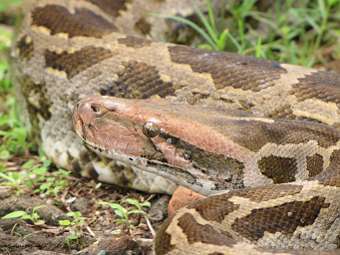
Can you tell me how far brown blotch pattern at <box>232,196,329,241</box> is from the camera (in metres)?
4.53

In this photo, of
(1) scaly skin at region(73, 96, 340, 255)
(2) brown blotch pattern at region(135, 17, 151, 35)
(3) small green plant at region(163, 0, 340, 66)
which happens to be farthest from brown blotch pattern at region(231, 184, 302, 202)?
(2) brown blotch pattern at region(135, 17, 151, 35)

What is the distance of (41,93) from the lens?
718 cm

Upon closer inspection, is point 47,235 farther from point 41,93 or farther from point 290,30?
point 290,30

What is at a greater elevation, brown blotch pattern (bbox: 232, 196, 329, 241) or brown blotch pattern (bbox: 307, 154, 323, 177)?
brown blotch pattern (bbox: 307, 154, 323, 177)

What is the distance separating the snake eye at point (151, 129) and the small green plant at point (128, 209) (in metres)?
1.07

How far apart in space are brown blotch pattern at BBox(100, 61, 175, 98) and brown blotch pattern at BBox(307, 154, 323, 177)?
5.70 ft

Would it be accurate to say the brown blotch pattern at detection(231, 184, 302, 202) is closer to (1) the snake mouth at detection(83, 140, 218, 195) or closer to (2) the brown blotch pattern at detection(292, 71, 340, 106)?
(1) the snake mouth at detection(83, 140, 218, 195)

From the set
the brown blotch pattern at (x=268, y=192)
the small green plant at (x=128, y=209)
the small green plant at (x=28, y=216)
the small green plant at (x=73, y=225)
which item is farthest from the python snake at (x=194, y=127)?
the small green plant at (x=28, y=216)

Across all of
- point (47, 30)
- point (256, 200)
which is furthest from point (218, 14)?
point (256, 200)

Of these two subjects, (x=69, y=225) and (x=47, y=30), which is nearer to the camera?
(x=69, y=225)

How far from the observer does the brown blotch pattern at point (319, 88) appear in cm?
604

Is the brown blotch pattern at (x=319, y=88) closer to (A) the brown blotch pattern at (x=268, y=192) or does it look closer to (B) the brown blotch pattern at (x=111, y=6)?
(A) the brown blotch pattern at (x=268, y=192)

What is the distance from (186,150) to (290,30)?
14.5ft

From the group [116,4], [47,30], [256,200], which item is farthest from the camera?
[116,4]
